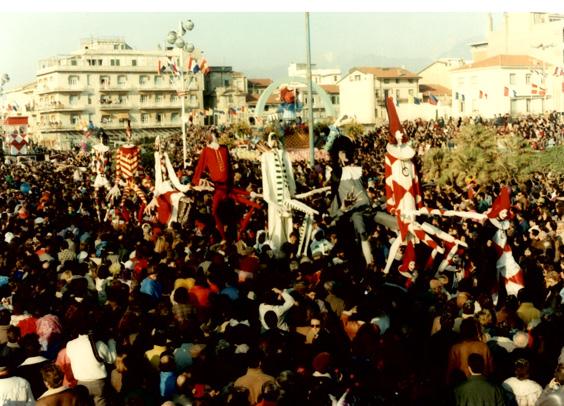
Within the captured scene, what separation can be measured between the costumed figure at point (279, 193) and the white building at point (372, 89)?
2127 inches

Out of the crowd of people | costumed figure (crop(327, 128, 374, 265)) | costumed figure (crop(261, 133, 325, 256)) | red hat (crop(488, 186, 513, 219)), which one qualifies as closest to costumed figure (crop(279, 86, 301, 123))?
costumed figure (crop(261, 133, 325, 256))

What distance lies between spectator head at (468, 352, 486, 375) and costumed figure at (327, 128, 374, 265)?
551 centimetres

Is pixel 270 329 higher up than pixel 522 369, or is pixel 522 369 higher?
pixel 270 329

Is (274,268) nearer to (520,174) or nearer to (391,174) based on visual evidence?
(391,174)

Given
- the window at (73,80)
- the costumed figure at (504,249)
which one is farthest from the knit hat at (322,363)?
the window at (73,80)

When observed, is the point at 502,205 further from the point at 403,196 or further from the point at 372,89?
the point at 372,89

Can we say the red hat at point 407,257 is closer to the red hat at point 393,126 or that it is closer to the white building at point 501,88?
the red hat at point 393,126

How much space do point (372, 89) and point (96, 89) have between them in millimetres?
23439

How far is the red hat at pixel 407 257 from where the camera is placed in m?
10.3

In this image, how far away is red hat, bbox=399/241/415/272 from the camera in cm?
1027

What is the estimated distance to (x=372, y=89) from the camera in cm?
6700

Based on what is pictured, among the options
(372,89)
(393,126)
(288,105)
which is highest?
(372,89)

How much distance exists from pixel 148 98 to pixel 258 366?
2649 inches

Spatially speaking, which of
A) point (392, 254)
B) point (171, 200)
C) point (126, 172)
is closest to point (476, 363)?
point (392, 254)
